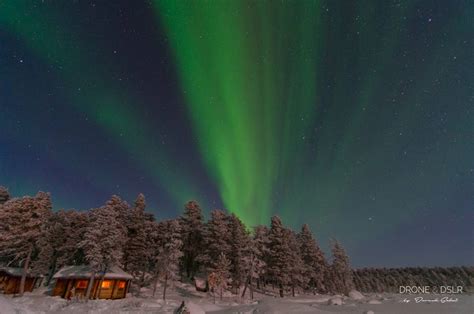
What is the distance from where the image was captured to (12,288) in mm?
37938

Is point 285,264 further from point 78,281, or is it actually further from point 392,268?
point 392,268

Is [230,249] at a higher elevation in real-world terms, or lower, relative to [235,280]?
higher

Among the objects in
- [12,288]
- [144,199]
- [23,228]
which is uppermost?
[144,199]

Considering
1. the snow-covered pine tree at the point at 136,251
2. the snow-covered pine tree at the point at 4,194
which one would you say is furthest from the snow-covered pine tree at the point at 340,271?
→ the snow-covered pine tree at the point at 4,194

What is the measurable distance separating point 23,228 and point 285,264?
3863 cm

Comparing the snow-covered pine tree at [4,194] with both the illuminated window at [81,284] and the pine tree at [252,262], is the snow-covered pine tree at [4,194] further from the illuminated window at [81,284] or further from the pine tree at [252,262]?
the pine tree at [252,262]

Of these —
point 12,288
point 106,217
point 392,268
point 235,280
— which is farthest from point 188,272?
point 392,268

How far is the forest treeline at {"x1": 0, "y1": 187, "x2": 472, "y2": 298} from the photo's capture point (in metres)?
33.6

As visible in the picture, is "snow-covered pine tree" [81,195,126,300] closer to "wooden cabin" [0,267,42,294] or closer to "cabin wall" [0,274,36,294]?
"wooden cabin" [0,267,42,294]

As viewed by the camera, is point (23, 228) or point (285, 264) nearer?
point (23, 228)

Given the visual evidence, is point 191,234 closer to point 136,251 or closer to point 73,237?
point 136,251

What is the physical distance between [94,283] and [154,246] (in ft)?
34.1

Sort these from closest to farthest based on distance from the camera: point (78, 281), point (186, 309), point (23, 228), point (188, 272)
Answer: point (186, 309) → point (23, 228) → point (78, 281) → point (188, 272)

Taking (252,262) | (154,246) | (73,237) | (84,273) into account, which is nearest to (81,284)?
(84,273)
